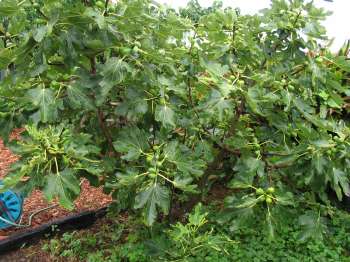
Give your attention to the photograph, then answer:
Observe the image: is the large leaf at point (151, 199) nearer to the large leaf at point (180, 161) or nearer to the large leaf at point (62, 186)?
the large leaf at point (180, 161)

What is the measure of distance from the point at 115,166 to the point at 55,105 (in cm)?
75

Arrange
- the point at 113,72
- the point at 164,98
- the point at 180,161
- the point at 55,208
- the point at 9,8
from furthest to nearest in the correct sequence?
the point at 55,208, the point at 164,98, the point at 180,161, the point at 113,72, the point at 9,8

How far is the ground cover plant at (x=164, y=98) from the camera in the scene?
2.20 metres

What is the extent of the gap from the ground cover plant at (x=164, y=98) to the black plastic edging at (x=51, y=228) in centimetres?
140

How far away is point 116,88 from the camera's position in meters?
2.59

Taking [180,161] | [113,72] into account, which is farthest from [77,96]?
[180,161]

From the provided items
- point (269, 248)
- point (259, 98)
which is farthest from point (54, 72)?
point (269, 248)

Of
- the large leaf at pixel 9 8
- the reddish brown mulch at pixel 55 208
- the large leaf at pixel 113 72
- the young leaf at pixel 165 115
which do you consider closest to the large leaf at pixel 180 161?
the young leaf at pixel 165 115

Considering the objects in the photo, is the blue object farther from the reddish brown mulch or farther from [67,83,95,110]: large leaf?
[67,83,95,110]: large leaf

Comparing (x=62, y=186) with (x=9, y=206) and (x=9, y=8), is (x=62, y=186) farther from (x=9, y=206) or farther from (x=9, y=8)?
(x=9, y=206)

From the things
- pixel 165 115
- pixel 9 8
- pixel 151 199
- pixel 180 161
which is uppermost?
pixel 9 8

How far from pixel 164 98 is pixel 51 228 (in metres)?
2.21

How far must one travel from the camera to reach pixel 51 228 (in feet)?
13.6

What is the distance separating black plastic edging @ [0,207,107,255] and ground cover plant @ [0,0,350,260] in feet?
4.59
